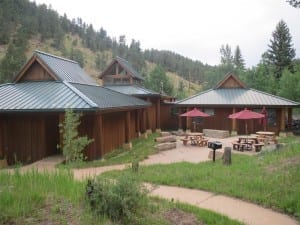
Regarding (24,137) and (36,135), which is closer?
(36,135)

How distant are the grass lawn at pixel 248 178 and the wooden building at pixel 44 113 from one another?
381cm

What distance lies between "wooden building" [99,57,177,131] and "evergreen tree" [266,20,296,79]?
24055mm

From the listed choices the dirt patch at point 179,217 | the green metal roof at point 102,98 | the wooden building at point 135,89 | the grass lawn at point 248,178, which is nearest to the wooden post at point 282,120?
the wooden building at point 135,89

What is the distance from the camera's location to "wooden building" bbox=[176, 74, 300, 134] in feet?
82.9

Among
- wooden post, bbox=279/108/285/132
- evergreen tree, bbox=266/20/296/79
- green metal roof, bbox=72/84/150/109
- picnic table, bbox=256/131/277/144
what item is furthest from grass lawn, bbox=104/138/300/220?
evergreen tree, bbox=266/20/296/79

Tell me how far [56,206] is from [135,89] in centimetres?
2309

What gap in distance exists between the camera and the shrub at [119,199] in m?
5.54

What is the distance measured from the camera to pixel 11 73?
44.4m

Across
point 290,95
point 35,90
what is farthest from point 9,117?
point 290,95

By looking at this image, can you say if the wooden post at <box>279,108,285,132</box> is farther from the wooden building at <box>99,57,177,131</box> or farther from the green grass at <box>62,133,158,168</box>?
the green grass at <box>62,133,158,168</box>

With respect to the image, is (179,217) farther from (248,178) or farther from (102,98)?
(102,98)

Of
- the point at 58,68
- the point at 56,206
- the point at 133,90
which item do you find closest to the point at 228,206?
the point at 56,206

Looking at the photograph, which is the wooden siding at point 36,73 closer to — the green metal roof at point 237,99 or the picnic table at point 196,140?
the picnic table at point 196,140

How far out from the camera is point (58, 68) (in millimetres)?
18453
